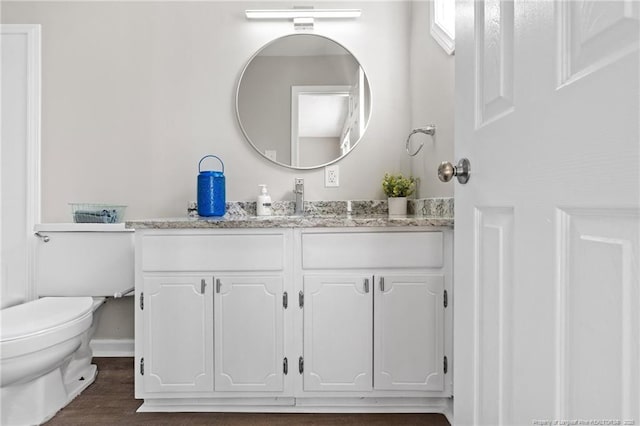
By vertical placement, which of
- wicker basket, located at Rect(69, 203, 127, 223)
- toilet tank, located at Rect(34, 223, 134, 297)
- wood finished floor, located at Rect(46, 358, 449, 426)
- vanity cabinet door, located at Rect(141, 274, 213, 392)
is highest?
wicker basket, located at Rect(69, 203, 127, 223)

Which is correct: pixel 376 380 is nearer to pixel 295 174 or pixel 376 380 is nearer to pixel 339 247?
pixel 339 247

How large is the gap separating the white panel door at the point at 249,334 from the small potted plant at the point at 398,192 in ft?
2.51

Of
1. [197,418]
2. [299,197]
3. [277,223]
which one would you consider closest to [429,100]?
[299,197]

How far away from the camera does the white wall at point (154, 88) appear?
2.21 m

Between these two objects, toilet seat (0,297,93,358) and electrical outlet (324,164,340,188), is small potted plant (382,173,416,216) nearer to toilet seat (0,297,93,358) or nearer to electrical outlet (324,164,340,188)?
electrical outlet (324,164,340,188)

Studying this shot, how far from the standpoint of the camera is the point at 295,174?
88.0 inches

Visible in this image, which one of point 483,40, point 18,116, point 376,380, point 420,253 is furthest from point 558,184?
point 18,116

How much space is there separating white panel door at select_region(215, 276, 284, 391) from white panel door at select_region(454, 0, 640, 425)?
0.89m

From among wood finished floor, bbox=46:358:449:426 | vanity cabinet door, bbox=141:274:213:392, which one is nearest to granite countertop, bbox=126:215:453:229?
vanity cabinet door, bbox=141:274:213:392

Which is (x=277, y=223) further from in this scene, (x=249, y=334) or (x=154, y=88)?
(x=154, y=88)

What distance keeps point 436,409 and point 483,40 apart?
1.49m

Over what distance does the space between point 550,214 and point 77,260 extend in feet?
7.04

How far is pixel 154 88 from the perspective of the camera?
2.22m

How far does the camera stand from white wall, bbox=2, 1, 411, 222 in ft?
7.24
